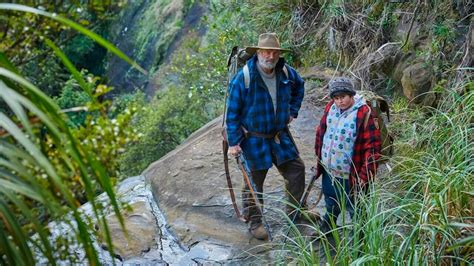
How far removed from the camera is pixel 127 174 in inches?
438

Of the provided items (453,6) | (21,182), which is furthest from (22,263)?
(453,6)

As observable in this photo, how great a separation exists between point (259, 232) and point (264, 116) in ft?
3.37

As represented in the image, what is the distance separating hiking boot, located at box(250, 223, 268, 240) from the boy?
0.88 m

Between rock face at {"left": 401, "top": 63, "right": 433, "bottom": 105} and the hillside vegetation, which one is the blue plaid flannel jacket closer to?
the hillside vegetation

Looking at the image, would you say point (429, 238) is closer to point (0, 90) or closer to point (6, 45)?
point (6, 45)

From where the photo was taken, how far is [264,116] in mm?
5930

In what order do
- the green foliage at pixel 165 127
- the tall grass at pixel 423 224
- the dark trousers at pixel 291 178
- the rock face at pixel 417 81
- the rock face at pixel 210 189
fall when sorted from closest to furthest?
the tall grass at pixel 423 224 → the dark trousers at pixel 291 178 → the rock face at pixel 210 189 → the rock face at pixel 417 81 → the green foliage at pixel 165 127

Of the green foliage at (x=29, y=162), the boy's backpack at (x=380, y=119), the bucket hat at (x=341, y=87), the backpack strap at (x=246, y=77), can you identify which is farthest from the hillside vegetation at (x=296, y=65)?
the backpack strap at (x=246, y=77)

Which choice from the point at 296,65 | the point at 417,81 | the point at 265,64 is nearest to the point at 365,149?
the point at 265,64

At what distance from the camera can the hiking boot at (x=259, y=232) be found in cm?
618

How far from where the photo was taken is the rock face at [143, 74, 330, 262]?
6.43 m

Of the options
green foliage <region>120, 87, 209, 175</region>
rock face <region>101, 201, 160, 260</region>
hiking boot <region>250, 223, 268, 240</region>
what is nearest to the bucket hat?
hiking boot <region>250, 223, 268, 240</region>

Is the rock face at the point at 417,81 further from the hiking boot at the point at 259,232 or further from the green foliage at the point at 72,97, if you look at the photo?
the green foliage at the point at 72,97

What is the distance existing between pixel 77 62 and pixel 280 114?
1283 cm
